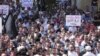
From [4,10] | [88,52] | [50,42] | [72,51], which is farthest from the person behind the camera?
[4,10]

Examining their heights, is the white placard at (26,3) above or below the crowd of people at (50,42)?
below

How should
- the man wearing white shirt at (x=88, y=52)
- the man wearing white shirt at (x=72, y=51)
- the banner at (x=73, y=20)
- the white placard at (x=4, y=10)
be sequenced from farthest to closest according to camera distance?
1. the white placard at (x=4, y=10)
2. the banner at (x=73, y=20)
3. the man wearing white shirt at (x=72, y=51)
4. the man wearing white shirt at (x=88, y=52)

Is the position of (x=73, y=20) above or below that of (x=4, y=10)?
below

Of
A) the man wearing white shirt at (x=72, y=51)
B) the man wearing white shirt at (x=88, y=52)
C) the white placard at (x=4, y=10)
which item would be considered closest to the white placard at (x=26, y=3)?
the white placard at (x=4, y=10)

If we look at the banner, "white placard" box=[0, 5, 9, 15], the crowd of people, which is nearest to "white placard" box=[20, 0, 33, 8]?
"white placard" box=[0, 5, 9, 15]

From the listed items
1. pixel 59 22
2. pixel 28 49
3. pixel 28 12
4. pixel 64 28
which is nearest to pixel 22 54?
pixel 28 49

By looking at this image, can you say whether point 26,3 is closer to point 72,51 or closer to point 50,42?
point 50,42

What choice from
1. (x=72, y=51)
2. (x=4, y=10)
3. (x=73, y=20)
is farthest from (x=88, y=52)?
(x=4, y=10)

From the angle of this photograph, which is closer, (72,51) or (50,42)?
(72,51)

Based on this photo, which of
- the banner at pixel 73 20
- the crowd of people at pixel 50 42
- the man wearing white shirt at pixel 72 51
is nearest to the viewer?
the man wearing white shirt at pixel 72 51

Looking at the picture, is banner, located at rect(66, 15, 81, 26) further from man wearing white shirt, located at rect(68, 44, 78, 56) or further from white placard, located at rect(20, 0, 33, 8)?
white placard, located at rect(20, 0, 33, 8)

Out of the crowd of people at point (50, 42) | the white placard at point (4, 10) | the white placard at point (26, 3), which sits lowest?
the white placard at point (26, 3)

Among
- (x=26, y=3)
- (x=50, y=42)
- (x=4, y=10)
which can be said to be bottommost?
(x=26, y=3)

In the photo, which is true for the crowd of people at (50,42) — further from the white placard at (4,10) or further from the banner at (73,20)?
the white placard at (4,10)
